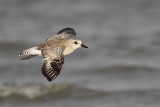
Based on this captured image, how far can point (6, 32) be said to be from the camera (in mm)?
15969

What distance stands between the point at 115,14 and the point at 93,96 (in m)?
5.37

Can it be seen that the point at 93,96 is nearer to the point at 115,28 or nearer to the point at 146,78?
the point at 146,78

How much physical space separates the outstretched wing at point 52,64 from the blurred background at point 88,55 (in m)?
3.75

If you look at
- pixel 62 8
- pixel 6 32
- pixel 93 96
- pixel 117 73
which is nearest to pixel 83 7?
pixel 62 8

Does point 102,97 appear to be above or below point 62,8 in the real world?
below

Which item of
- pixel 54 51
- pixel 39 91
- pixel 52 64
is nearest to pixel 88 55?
pixel 39 91

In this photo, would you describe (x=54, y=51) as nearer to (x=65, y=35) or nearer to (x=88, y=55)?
(x=65, y=35)

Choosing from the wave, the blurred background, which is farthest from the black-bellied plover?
the wave

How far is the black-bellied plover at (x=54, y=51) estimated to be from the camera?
8.00 metres

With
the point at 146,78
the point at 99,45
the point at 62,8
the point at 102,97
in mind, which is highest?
the point at 62,8

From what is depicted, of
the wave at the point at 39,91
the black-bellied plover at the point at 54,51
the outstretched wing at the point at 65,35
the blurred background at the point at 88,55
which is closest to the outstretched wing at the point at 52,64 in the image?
the black-bellied plover at the point at 54,51

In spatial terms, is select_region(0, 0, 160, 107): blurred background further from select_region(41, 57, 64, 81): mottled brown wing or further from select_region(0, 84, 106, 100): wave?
select_region(41, 57, 64, 81): mottled brown wing

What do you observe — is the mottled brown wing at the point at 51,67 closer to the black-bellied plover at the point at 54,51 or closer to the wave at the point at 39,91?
the black-bellied plover at the point at 54,51

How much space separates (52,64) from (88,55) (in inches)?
271
